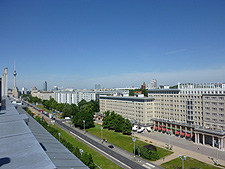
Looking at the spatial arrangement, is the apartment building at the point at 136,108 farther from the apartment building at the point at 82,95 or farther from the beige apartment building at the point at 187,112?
the apartment building at the point at 82,95

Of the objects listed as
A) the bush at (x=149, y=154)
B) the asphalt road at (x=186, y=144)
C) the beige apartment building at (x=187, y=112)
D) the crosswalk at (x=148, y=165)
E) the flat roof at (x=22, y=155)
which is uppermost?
the flat roof at (x=22, y=155)

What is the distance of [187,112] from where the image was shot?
3103 inches

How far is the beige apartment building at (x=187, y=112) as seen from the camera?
2685 inches

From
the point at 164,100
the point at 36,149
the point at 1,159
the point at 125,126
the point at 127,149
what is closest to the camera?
the point at 1,159

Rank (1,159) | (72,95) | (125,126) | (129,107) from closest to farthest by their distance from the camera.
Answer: (1,159) < (125,126) < (129,107) < (72,95)

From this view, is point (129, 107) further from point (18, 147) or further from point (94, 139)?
point (18, 147)

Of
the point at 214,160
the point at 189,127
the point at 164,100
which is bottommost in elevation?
the point at 214,160

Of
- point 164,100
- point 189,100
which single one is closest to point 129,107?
point 164,100

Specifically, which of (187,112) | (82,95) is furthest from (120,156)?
(82,95)

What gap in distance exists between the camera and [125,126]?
270 feet

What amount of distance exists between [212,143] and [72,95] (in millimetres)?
146574

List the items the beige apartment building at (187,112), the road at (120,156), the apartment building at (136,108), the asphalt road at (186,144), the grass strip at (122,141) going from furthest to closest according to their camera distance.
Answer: the apartment building at (136,108) < the beige apartment building at (187,112) < the grass strip at (122,141) < the asphalt road at (186,144) < the road at (120,156)

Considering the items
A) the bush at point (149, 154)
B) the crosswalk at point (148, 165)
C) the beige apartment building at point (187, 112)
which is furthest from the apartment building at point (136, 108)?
the crosswalk at point (148, 165)

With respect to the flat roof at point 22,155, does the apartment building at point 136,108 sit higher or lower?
lower
